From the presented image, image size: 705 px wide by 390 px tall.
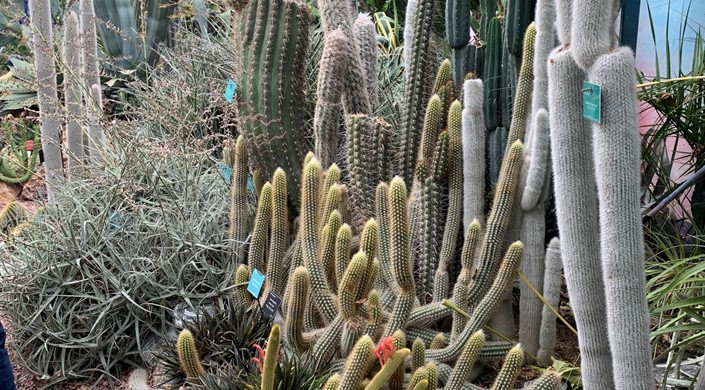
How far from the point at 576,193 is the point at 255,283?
159cm

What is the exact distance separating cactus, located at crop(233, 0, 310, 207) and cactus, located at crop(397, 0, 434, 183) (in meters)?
Result: 0.54

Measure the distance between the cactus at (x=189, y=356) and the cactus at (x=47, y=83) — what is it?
170cm

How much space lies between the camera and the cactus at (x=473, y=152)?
3.27 m

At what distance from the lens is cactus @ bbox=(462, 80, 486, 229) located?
129 inches

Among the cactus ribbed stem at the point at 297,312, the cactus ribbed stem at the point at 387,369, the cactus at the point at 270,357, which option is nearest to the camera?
the cactus at the point at 270,357

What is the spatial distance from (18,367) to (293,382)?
1.63 meters

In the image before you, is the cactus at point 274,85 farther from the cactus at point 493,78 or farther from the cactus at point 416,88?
the cactus at point 493,78

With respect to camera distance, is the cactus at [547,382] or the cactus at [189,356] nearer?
the cactus at [547,382]

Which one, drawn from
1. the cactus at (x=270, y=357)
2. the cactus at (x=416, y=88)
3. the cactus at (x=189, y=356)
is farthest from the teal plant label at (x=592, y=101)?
the cactus at (x=416, y=88)

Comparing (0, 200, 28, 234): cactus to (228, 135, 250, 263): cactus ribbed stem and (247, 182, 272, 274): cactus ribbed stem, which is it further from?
(247, 182, 272, 274): cactus ribbed stem

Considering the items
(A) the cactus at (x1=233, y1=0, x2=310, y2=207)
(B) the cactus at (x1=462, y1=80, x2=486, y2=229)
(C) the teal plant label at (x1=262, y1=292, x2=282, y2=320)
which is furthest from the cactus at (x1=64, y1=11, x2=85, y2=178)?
(B) the cactus at (x1=462, y1=80, x2=486, y2=229)

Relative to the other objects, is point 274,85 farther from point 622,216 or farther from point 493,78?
point 622,216

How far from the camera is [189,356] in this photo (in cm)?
281

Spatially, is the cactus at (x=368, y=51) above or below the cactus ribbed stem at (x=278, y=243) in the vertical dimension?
above
